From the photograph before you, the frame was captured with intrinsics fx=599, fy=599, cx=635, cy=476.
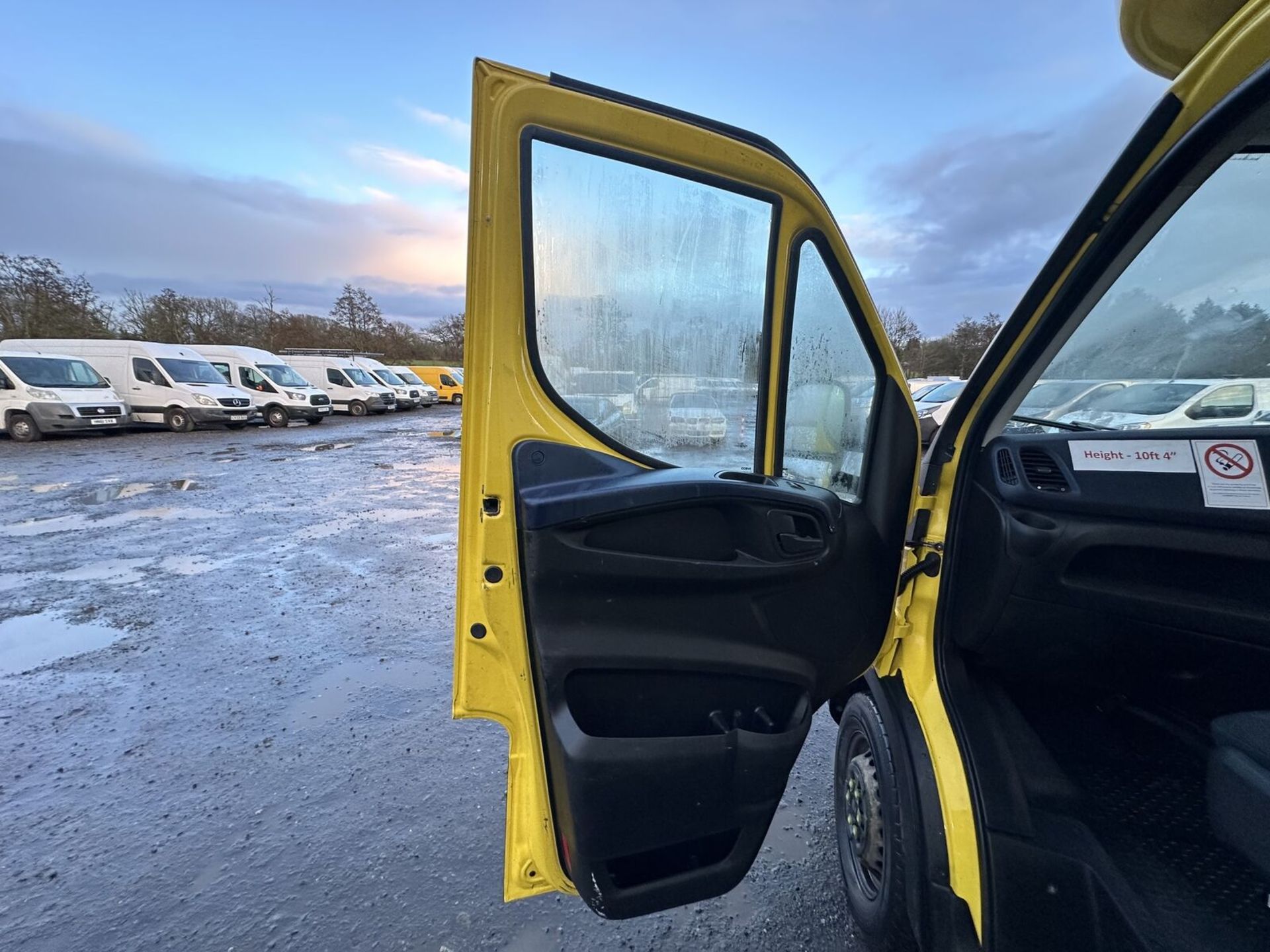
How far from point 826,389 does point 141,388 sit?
1876cm

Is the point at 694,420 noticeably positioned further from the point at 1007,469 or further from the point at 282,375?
the point at 282,375

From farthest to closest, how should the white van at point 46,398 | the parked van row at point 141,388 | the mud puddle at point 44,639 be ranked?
1. the parked van row at point 141,388
2. the white van at point 46,398
3. the mud puddle at point 44,639

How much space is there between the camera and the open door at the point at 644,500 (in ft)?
4.84

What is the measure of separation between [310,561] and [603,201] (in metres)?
5.14

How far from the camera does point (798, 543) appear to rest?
64.2 inches

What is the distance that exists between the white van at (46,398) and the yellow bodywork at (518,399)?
54.6 feet

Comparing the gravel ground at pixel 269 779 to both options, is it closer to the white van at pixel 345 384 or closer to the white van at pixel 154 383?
the white van at pixel 154 383

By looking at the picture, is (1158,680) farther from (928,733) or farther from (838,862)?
(838,862)

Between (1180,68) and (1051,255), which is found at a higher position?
(1180,68)

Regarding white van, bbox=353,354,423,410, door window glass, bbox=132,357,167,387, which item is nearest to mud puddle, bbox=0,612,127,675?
door window glass, bbox=132,357,167,387

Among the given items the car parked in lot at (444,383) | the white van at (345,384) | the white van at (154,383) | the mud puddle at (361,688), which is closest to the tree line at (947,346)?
the mud puddle at (361,688)

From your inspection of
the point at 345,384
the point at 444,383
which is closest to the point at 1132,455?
the point at 345,384

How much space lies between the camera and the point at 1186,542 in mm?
1469

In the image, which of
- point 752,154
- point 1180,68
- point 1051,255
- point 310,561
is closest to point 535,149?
point 752,154
